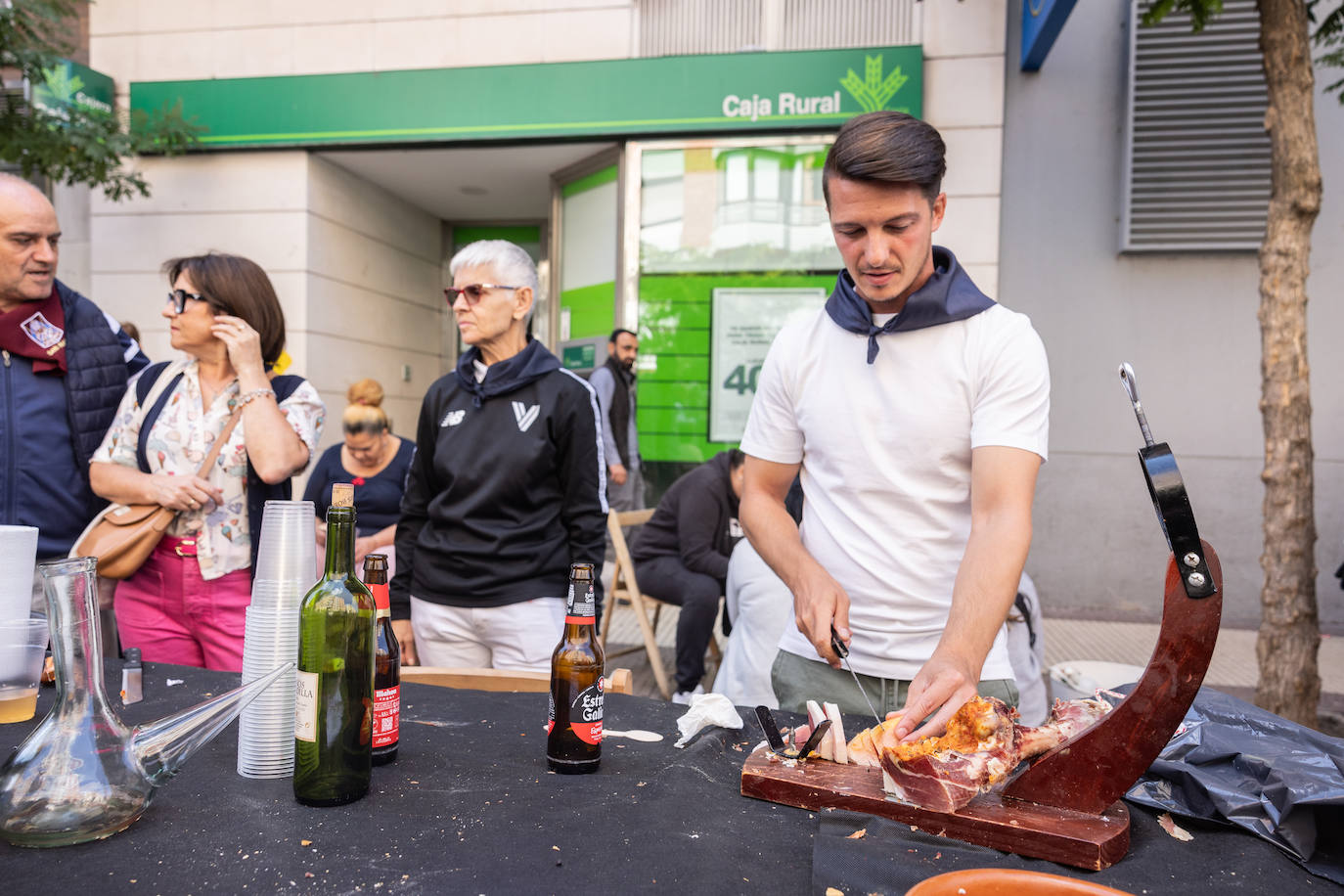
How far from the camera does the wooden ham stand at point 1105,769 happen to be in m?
1.31

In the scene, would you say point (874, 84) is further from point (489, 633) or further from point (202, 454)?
point (202, 454)

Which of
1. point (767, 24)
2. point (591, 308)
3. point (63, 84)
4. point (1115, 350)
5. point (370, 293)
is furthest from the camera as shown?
point (370, 293)

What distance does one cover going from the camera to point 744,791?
1.51 metres

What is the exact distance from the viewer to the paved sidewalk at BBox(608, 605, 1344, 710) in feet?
17.4

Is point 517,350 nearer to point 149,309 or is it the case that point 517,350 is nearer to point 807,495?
point 807,495

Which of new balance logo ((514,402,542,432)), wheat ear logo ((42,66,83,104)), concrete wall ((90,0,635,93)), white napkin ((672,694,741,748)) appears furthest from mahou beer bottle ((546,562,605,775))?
wheat ear logo ((42,66,83,104))

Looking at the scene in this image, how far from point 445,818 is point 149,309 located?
27.5 ft

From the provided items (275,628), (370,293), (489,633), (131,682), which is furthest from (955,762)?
(370,293)

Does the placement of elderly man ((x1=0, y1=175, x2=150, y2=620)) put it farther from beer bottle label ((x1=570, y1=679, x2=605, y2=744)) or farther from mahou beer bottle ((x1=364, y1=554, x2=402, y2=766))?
beer bottle label ((x1=570, y1=679, x2=605, y2=744))

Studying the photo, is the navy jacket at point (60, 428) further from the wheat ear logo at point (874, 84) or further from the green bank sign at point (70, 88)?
the wheat ear logo at point (874, 84)

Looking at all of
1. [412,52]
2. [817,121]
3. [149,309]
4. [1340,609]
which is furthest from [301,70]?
[1340,609]

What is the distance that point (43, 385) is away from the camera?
2.87 meters

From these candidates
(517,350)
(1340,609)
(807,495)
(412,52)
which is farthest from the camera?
(412,52)

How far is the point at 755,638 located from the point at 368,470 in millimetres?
2421
